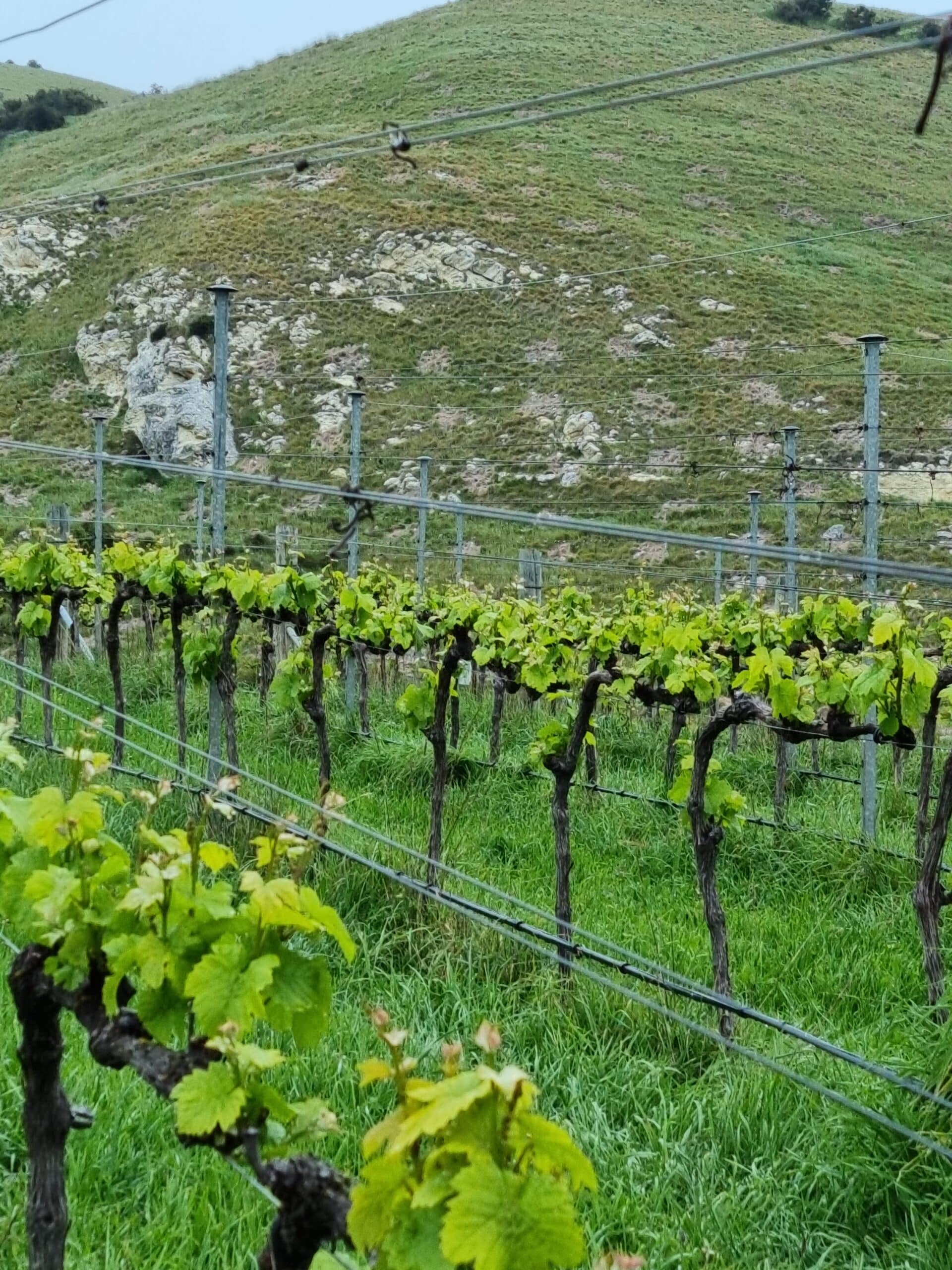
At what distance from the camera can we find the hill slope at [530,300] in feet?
86.0

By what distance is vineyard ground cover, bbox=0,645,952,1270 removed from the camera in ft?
9.91

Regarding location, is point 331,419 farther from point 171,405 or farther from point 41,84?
point 41,84

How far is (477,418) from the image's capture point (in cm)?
2955

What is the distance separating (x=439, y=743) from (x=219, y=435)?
2.13 meters

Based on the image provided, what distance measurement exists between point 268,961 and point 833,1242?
6.94 ft

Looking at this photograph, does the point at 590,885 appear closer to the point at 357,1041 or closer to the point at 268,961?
the point at 357,1041

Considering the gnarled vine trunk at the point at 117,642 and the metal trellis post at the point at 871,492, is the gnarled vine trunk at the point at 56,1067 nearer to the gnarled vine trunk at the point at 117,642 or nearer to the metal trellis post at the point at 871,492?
the metal trellis post at the point at 871,492

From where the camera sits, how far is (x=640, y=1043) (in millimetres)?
4172

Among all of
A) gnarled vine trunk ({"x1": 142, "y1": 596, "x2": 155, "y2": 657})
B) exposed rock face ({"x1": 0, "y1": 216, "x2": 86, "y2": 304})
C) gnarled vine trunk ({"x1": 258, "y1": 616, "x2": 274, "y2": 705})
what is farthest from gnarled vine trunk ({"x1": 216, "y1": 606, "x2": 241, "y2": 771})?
exposed rock face ({"x1": 0, "y1": 216, "x2": 86, "y2": 304})

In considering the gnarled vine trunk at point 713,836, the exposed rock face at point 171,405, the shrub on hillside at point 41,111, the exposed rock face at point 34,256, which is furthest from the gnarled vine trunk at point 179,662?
the shrub on hillside at point 41,111

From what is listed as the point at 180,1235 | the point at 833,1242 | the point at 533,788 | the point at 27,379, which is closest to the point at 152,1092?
the point at 180,1235

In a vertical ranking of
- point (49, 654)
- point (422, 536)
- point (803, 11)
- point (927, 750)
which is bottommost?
point (49, 654)

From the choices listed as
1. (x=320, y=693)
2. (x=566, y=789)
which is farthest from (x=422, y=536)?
(x=566, y=789)

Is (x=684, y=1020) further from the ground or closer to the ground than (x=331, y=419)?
closer to the ground
